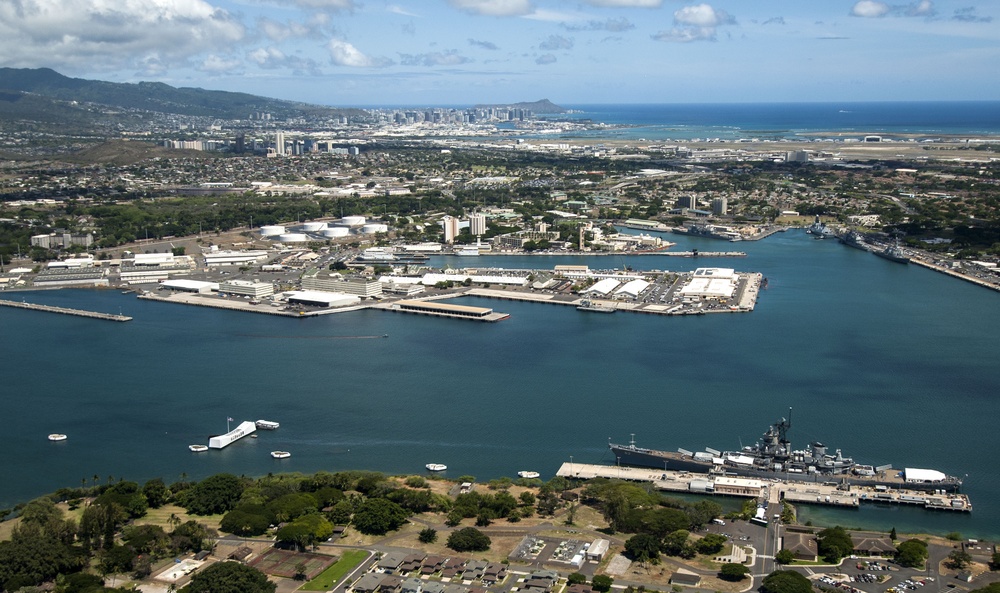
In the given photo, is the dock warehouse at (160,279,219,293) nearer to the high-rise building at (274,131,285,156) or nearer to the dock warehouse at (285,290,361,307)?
the dock warehouse at (285,290,361,307)

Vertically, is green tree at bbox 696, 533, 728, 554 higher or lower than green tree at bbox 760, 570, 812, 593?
lower

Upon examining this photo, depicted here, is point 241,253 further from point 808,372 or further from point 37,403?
point 808,372

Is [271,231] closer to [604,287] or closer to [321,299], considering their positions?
[321,299]

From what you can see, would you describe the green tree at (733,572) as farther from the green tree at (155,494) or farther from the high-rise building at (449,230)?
the high-rise building at (449,230)

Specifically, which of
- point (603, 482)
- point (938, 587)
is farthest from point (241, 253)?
point (938, 587)

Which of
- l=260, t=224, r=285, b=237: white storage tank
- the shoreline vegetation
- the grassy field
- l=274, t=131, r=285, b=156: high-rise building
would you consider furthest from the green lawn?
l=274, t=131, r=285, b=156: high-rise building

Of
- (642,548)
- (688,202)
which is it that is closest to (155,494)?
(642,548)
